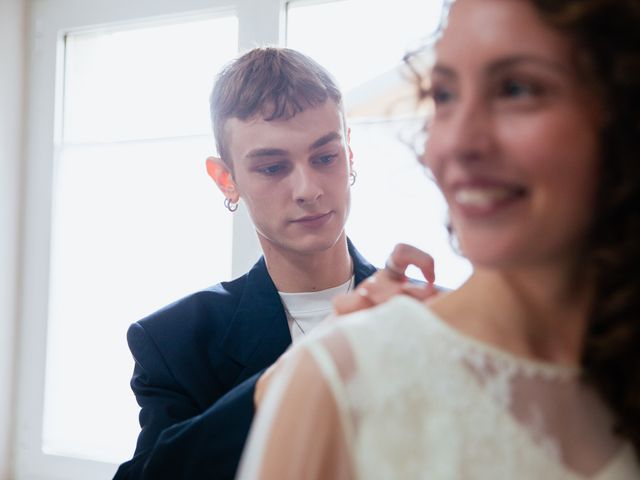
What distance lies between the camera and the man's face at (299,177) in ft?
4.35

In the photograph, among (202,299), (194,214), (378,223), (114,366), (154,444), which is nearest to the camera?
(154,444)

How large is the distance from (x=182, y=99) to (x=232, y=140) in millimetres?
1042

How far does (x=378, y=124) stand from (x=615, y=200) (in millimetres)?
1458

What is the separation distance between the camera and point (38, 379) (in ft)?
8.40

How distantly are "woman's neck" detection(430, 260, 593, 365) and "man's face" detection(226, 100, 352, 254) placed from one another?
56 cm

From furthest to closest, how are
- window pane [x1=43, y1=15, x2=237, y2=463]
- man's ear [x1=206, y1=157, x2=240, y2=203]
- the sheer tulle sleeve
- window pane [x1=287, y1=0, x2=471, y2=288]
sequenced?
window pane [x1=43, y1=15, x2=237, y2=463], window pane [x1=287, y1=0, x2=471, y2=288], man's ear [x1=206, y1=157, x2=240, y2=203], the sheer tulle sleeve

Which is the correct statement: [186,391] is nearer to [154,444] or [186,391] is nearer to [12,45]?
[154,444]

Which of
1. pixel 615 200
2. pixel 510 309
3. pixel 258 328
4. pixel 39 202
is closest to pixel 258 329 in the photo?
pixel 258 328

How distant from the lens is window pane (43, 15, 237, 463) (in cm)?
237

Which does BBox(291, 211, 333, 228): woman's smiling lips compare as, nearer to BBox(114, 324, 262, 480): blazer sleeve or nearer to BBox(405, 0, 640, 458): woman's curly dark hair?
BBox(114, 324, 262, 480): blazer sleeve

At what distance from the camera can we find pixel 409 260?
972mm

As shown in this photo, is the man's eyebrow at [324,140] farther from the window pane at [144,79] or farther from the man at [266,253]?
the window pane at [144,79]

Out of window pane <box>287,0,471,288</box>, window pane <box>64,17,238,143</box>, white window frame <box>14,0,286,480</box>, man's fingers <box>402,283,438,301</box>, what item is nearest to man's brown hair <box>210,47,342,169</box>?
man's fingers <box>402,283,438,301</box>

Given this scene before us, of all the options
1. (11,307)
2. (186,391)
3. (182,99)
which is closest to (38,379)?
(11,307)
